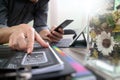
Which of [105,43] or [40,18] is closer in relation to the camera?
[105,43]

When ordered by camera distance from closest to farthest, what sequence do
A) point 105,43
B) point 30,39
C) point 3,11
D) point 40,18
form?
point 105,43 → point 30,39 → point 3,11 → point 40,18

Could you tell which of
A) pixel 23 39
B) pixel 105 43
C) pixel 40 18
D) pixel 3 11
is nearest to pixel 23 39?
pixel 23 39

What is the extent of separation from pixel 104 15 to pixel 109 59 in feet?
0.39

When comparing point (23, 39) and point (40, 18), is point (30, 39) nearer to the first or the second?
point (23, 39)

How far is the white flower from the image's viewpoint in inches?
21.4

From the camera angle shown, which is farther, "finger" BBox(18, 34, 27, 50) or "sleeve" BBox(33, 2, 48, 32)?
"sleeve" BBox(33, 2, 48, 32)

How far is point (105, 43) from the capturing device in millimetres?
553

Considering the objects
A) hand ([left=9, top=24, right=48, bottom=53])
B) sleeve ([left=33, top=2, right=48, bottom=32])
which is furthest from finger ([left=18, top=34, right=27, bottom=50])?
sleeve ([left=33, top=2, right=48, bottom=32])

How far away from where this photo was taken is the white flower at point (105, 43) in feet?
1.78

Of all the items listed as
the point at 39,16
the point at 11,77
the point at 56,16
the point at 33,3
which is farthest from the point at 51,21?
the point at 11,77

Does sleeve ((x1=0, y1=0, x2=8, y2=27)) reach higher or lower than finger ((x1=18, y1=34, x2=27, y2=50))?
higher

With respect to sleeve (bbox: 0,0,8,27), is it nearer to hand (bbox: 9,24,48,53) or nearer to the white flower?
hand (bbox: 9,24,48,53)

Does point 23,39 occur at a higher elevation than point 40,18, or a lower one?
lower

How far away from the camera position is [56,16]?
2746 mm
